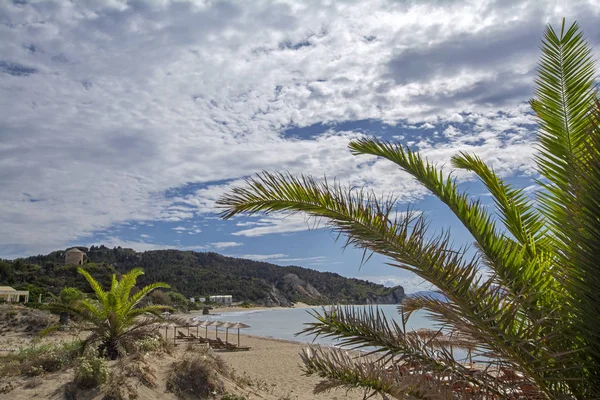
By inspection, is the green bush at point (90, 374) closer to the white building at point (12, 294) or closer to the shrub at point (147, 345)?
the shrub at point (147, 345)

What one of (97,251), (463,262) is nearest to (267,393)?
(463,262)

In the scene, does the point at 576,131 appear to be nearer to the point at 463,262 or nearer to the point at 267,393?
the point at 463,262

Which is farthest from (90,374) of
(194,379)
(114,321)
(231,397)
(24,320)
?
(24,320)

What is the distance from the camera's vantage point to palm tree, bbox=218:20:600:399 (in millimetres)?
2637

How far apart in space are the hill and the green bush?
31.3m

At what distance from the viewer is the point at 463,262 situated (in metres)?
2.90

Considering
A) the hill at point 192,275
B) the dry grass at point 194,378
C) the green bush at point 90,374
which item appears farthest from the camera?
the hill at point 192,275

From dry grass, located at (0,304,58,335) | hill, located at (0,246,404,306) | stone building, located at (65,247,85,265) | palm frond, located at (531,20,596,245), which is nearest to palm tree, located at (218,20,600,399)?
palm frond, located at (531,20,596,245)

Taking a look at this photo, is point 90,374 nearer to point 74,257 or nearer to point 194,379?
point 194,379

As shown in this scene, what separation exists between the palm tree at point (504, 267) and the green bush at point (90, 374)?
508cm

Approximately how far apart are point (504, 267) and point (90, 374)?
22.2 ft

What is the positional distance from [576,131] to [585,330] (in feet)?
4.59

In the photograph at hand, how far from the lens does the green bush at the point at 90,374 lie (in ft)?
24.6

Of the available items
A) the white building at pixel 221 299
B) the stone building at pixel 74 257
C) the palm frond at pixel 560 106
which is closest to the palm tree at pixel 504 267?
the palm frond at pixel 560 106
